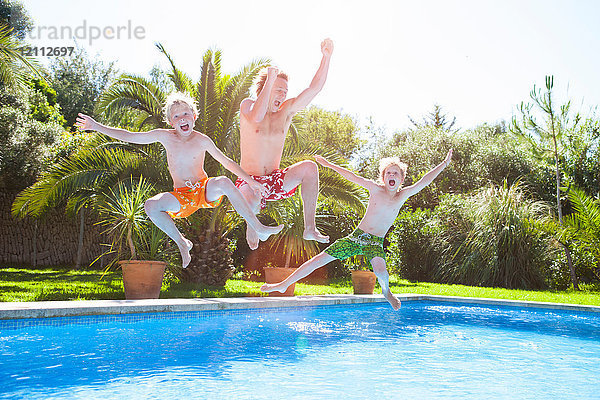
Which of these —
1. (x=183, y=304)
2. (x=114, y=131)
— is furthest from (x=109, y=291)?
(x=114, y=131)

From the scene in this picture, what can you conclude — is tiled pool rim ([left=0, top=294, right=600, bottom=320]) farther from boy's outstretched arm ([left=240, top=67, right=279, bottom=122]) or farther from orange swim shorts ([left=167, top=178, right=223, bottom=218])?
boy's outstretched arm ([left=240, top=67, right=279, bottom=122])

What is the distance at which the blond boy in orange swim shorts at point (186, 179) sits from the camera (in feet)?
13.9

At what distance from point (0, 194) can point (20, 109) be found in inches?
116

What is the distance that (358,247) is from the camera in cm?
554

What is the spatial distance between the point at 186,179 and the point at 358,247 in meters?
2.05

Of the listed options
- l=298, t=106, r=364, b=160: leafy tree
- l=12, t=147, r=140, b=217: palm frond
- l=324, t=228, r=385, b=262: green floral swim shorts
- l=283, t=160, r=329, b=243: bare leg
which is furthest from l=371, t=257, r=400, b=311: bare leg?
l=298, t=106, r=364, b=160: leafy tree

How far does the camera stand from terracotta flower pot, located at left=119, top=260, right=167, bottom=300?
815cm

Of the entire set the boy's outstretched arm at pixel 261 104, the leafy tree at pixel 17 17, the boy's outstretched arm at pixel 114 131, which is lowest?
the boy's outstretched arm at pixel 114 131

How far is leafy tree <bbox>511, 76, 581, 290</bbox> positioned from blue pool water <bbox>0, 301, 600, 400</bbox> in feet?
27.3

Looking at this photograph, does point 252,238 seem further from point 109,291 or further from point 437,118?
point 437,118

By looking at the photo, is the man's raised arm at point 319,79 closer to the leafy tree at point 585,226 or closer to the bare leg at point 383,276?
the bare leg at point 383,276

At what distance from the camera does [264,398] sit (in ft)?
Answer: 13.6

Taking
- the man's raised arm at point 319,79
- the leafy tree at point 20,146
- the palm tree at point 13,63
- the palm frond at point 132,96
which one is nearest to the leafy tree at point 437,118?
the leafy tree at point 20,146

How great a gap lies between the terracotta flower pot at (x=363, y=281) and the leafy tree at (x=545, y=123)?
6956 mm
